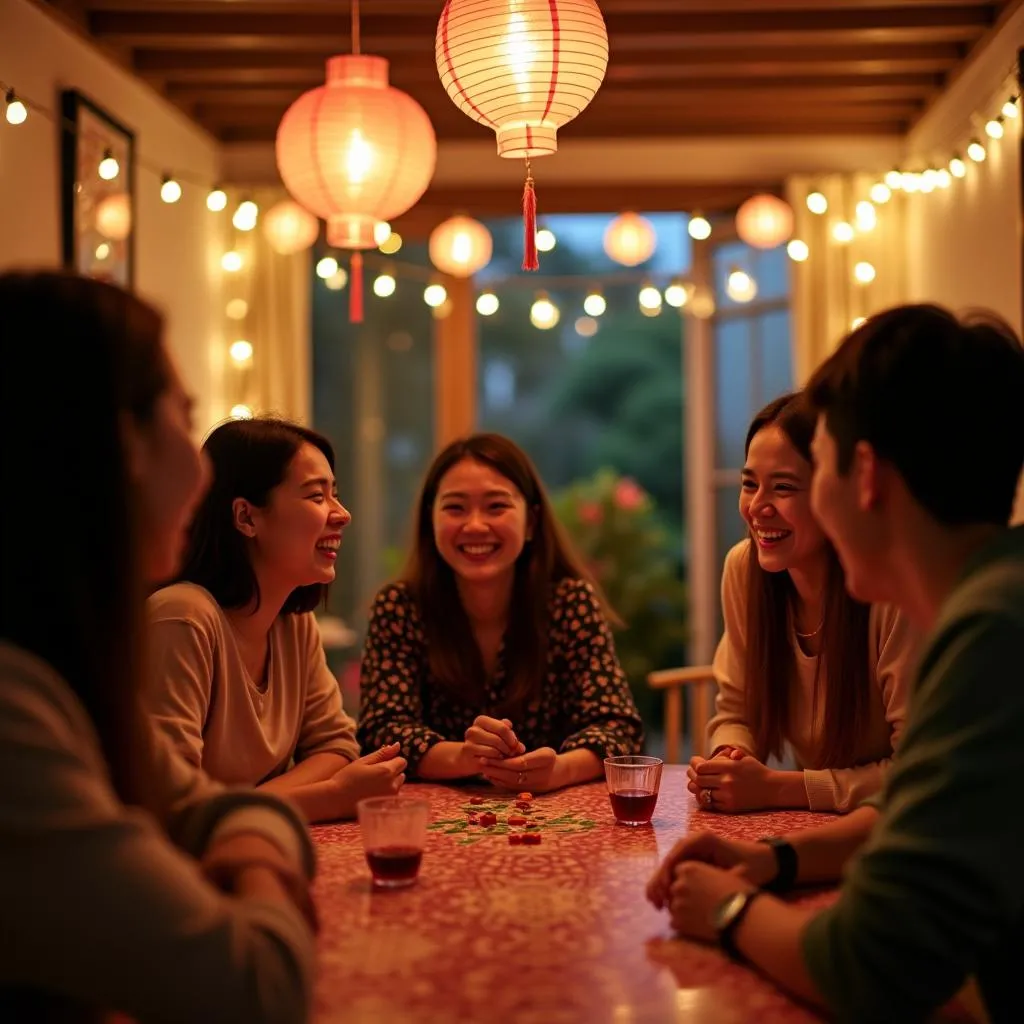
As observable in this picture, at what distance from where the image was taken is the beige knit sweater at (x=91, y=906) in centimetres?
94

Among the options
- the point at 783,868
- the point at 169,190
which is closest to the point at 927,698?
the point at 783,868

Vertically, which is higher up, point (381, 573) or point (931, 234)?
point (931, 234)

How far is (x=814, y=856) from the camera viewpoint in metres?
1.51

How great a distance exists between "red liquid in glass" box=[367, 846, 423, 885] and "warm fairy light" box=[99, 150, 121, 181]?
3.40 m

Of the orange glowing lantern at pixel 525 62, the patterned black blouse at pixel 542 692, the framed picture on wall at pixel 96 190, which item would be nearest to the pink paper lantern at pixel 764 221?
the framed picture on wall at pixel 96 190

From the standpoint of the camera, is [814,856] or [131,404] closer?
[131,404]

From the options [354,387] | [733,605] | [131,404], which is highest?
[354,387]

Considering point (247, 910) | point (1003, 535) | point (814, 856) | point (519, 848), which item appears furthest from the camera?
point (519, 848)

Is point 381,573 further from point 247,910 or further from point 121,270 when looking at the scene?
point 247,910

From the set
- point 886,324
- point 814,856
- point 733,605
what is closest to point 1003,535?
point 886,324

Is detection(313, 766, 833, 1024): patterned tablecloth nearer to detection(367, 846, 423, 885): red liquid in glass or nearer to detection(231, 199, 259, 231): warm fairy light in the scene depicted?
detection(367, 846, 423, 885): red liquid in glass

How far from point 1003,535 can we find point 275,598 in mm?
1307

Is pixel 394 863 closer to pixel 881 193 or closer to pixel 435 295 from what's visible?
pixel 435 295

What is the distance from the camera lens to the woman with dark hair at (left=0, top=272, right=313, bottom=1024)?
3.11 ft
